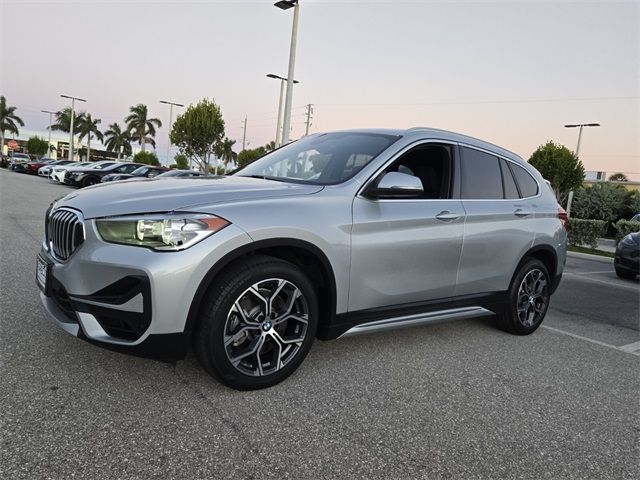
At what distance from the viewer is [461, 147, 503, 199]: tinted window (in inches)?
161

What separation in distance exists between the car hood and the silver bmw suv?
0.01 meters

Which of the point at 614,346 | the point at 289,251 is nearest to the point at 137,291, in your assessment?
the point at 289,251

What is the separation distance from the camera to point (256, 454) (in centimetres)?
233

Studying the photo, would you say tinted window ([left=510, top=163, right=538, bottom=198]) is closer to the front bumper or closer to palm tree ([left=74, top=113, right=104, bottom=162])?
the front bumper

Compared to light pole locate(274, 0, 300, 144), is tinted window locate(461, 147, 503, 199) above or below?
below

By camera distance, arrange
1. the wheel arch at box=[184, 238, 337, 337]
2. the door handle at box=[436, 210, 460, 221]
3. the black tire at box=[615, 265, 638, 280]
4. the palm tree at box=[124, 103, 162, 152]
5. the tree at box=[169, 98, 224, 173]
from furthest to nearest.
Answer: the palm tree at box=[124, 103, 162, 152]
the tree at box=[169, 98, 224, 173]
the black tire at box=[615, 265, 638, 280]
the door handle at box=[436, 210, 460, 221]
the wheel arch at box=[184, 238, 337, 337]

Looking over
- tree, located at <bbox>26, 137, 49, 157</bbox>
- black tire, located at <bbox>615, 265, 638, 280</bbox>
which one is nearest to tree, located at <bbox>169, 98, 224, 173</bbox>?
black tire, located at <bbox>615, 265, 638, 280</bbox>

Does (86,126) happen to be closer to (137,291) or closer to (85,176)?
(85,176)

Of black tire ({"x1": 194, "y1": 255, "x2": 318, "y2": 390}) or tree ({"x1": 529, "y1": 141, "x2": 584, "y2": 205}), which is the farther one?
tree ({"x1": 529, "y1": 141, "x2": 584, "y2": 205})

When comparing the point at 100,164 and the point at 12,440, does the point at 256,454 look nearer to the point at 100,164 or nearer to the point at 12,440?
the point at 12,440

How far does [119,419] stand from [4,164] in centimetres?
5893

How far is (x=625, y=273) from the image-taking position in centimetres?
1014

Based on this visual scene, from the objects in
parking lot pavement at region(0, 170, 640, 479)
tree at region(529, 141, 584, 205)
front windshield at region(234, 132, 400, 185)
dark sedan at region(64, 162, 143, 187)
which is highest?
tree at region(529, 141, 584, 205)

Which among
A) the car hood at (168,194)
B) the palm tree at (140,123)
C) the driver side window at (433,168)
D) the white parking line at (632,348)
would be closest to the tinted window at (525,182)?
the driver side window at (433,168)
